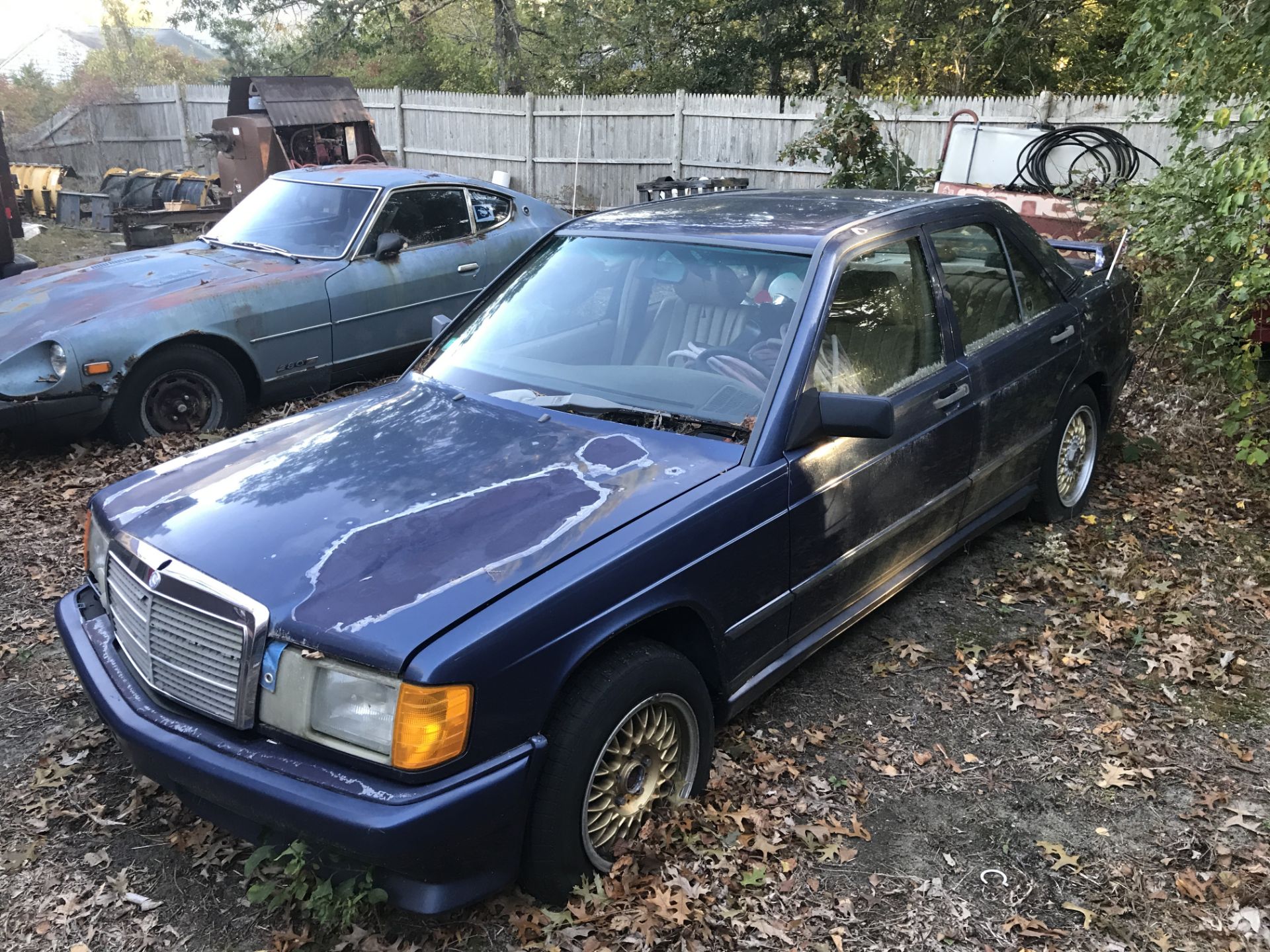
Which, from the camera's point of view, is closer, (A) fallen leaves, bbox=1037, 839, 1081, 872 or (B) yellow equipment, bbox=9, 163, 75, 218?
(A) fallen leaves, bbox=1037, 839, 1081, 872

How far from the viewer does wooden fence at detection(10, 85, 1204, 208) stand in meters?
12.3

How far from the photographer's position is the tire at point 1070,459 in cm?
481

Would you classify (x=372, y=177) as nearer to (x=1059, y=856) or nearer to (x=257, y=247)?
(x=257, y=247)

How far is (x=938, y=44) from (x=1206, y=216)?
11197 millimetres

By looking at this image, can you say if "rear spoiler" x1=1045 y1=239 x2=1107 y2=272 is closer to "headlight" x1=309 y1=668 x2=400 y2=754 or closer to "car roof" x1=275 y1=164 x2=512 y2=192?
"car roof" x1=275 y1=164 x2=512 y2=192

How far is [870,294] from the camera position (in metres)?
3.57

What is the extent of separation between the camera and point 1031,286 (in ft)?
14.9

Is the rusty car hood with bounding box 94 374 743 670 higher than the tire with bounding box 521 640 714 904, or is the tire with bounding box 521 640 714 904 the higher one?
the rusty car hood with bounding box 94 374 743 670

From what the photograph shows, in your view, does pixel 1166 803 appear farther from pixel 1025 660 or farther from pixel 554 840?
pixel 554 840

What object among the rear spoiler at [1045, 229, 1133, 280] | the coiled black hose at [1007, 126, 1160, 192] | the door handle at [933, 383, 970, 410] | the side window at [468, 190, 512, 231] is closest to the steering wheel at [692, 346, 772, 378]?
the door handle at [933, 383, 970, 410]

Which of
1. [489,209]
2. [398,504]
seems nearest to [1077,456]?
[398,504]

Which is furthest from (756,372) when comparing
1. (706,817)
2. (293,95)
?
(293,95)

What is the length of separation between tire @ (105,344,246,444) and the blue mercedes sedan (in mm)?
2652

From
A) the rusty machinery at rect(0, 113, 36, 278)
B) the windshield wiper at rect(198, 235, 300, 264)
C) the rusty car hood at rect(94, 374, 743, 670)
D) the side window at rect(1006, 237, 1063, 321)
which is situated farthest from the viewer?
the rusty machinery at rect(0, 113, 36, 278)
